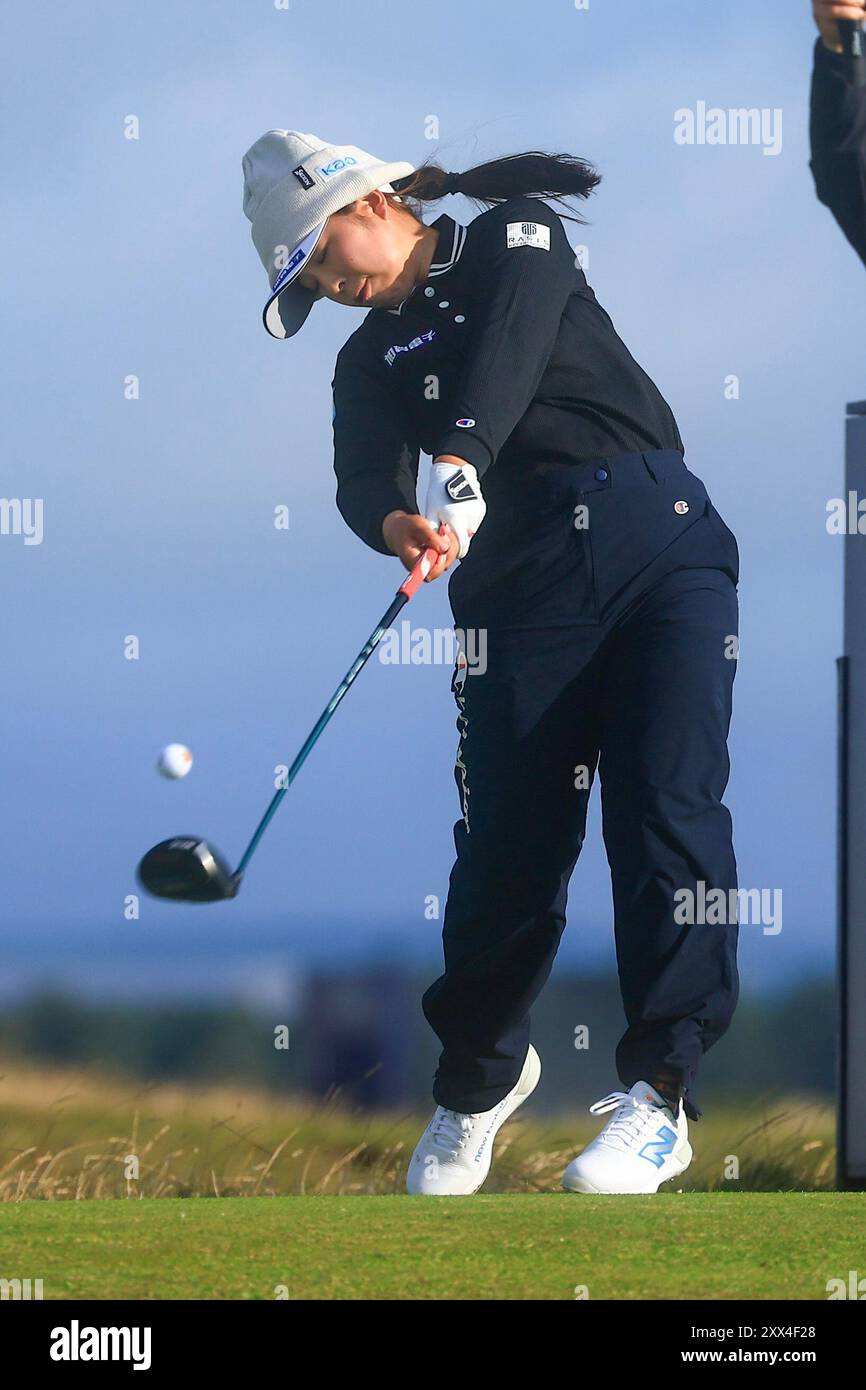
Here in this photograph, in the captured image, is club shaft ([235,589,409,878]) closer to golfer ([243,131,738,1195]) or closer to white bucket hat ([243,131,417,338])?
golfer ([243,131,738,1195])

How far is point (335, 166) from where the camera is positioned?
145 inches

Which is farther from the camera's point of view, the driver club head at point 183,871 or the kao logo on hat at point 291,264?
the kao logo on hat at point 291,264

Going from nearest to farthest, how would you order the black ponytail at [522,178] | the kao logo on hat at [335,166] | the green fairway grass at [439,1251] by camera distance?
the green fairway grass at [439,1251] < the kao logo on hat at [335,166] < the black ponytail at [522,178]

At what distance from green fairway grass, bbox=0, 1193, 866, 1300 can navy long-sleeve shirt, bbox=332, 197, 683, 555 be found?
145 centimetres

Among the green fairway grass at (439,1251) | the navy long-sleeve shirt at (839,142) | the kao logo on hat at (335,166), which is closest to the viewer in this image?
the green fairway grass at (439,1251)

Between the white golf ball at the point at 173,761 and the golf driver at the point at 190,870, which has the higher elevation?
the white golf ball at the point at 173,761

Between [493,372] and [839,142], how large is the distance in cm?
114

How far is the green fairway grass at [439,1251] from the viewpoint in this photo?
7.60ft

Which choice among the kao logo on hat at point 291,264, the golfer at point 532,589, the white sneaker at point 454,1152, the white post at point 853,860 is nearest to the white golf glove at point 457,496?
the golfer at point 532,589

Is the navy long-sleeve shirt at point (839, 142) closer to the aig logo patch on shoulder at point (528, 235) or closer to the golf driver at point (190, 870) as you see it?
the aig logo patch on shoulder at point (528, 235)

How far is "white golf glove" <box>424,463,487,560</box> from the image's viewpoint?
3406 millimetres

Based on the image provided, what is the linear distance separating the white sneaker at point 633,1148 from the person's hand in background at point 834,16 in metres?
1.97
